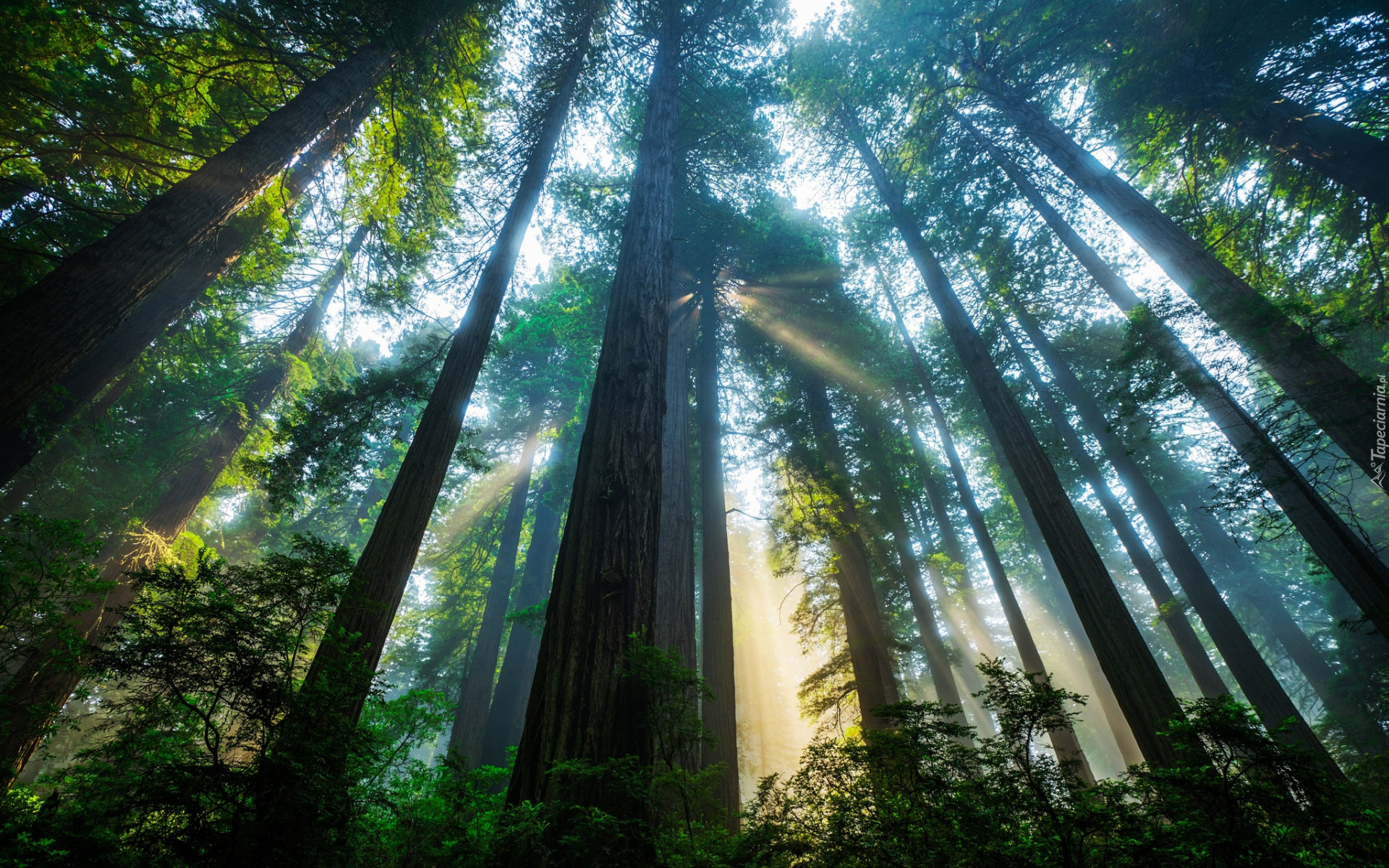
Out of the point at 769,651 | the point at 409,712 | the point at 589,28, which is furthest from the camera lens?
the point at 769,651

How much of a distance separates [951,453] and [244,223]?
17894mm

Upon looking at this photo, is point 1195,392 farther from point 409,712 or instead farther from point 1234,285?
point 409,712

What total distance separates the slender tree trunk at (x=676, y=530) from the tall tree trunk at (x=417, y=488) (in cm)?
238

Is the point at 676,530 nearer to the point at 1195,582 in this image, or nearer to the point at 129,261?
the point at 129,261

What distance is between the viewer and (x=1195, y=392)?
5816mm

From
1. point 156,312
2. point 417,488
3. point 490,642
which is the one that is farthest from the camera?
point 490,642

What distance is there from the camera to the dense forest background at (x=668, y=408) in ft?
6.72

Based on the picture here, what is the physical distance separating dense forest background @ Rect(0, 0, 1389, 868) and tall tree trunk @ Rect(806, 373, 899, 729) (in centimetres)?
9

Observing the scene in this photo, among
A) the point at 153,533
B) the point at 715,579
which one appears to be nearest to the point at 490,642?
the point at 153,533

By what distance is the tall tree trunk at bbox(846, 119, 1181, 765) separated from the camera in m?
4.13

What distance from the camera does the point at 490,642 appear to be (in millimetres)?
13148

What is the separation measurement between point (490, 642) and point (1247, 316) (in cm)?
1646

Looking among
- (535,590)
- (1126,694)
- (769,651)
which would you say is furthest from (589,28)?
(769,651)

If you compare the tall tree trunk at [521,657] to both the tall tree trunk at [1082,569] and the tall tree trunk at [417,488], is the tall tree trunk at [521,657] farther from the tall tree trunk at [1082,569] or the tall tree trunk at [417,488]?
the tall tree trunk at [1082,569]
